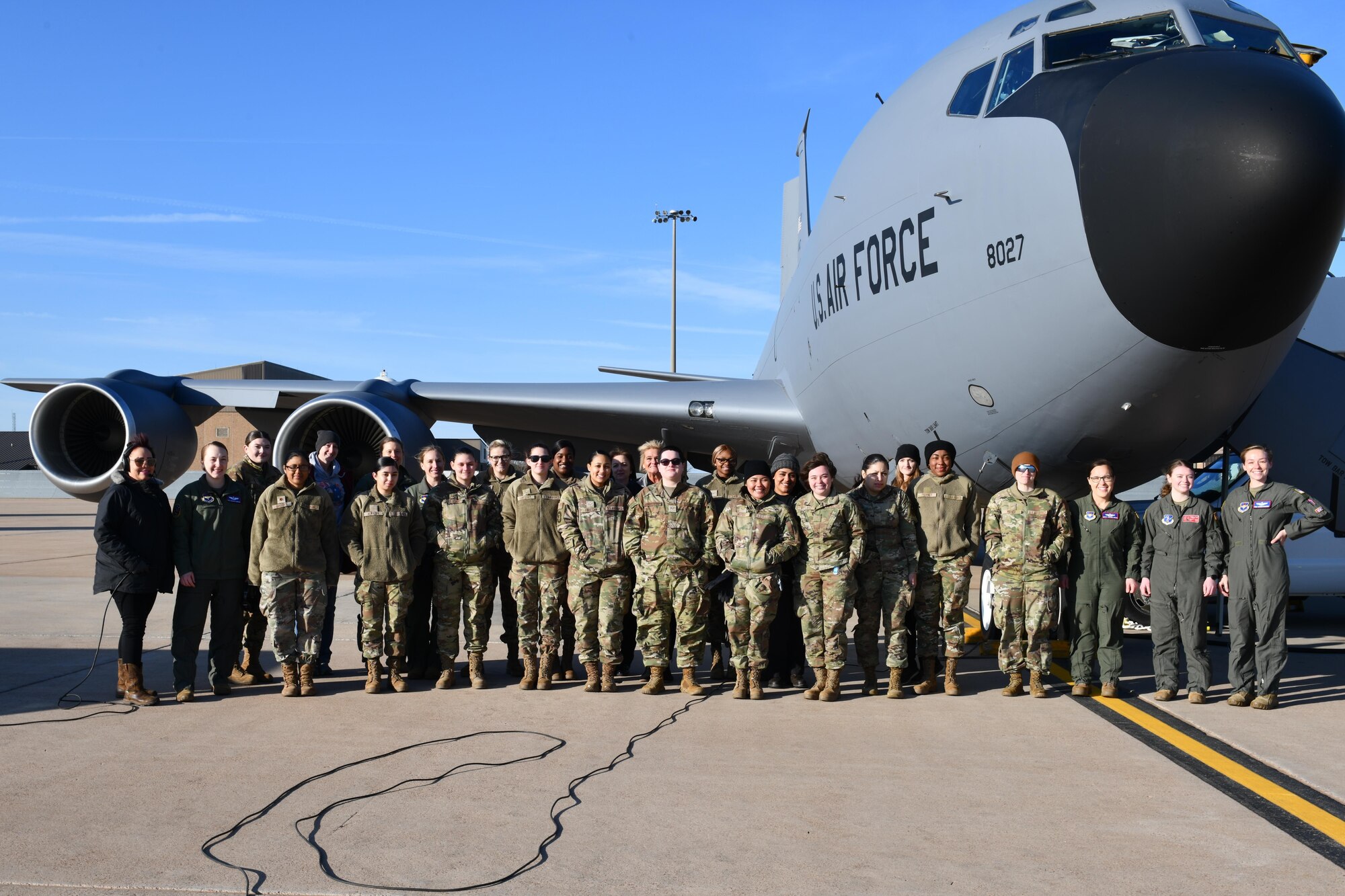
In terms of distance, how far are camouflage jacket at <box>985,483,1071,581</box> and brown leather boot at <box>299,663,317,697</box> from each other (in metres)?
4.44

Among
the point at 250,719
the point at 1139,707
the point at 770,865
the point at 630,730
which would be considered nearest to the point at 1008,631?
the point at 1139,707

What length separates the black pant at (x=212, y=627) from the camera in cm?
658

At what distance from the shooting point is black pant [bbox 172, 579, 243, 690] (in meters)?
6.58

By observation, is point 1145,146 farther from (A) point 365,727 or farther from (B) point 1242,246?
(A) point 365,727

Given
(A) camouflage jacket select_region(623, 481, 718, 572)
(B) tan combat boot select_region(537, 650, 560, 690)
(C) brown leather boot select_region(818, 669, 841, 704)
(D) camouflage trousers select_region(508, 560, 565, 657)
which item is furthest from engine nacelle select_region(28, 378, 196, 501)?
(C) brown leather boot select_region(818, 669, 841, 704)

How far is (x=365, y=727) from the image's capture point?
18.8 feet

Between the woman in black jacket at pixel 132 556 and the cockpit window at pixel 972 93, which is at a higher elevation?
the cockpit window at pixel 972 93

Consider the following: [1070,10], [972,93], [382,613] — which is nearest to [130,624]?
[382,613]

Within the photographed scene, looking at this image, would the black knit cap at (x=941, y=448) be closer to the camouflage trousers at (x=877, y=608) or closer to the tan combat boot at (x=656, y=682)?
the camouflage trousers at (x=877, y=608)

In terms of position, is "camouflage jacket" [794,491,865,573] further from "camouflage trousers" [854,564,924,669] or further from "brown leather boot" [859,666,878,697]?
"brown leather boot" [859,666,878,697]

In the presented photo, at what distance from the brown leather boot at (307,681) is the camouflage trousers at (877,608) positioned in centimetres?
346

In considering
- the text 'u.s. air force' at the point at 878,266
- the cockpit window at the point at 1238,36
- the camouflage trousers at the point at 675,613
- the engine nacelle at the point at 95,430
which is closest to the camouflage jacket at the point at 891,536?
the camouflage trousers at the point at 675,613

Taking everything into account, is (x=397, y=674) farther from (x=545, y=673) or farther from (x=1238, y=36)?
(x=1238, y=36)

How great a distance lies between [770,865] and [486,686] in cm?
378
